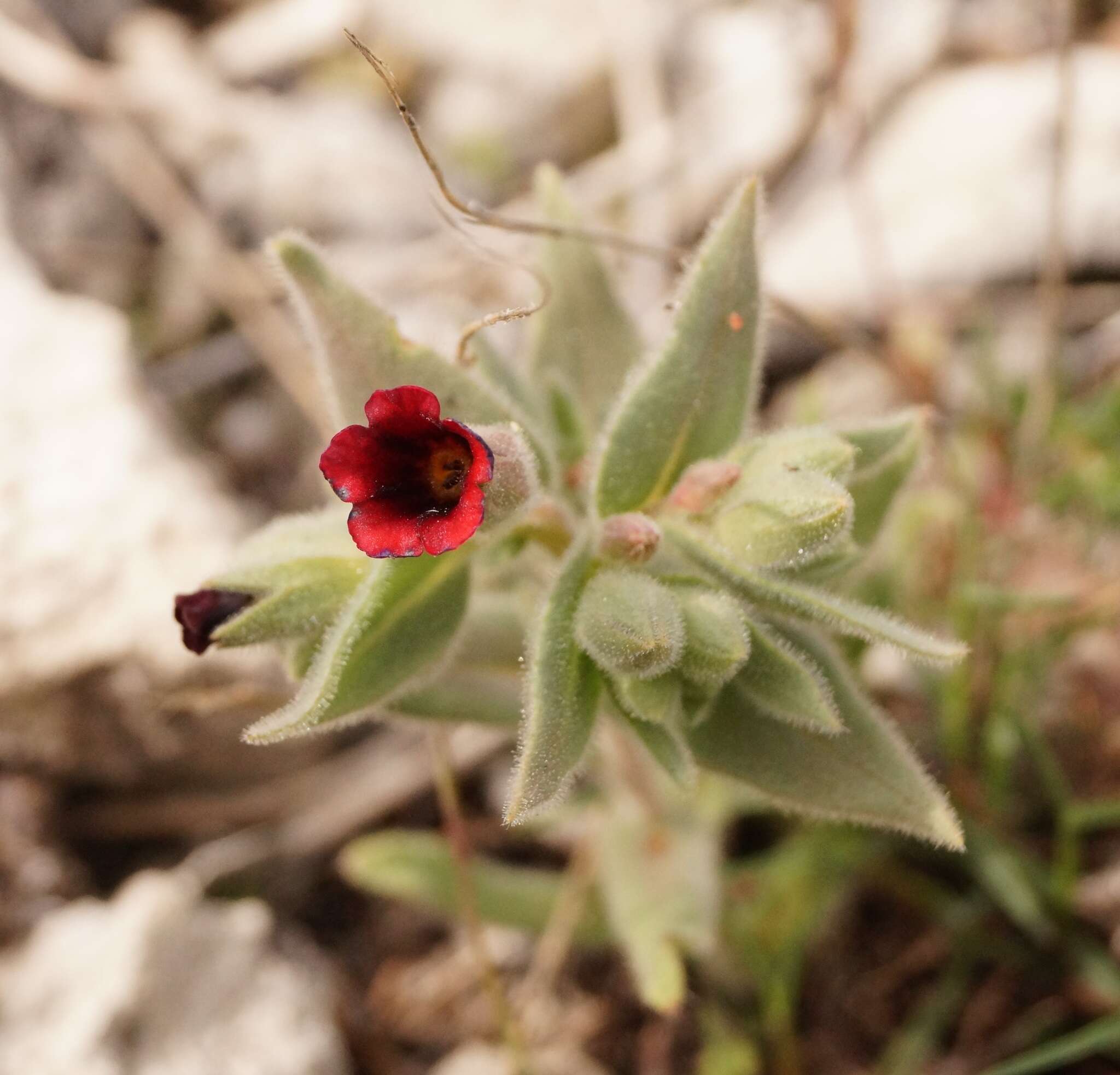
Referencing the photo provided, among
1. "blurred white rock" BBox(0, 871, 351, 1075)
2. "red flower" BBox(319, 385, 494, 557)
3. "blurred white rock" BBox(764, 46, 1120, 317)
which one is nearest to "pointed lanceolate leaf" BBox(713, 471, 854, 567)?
"red flower" BBox(319, 385, 494, 557)

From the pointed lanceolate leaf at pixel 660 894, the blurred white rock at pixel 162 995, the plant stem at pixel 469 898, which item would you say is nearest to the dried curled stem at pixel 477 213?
the plant stem at pixel 469 898

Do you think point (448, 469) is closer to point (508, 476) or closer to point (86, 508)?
point (508, 476)

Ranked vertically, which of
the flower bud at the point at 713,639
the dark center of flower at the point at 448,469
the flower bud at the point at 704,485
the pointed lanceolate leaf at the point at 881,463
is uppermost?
the dark center of flower at the point at 448,469

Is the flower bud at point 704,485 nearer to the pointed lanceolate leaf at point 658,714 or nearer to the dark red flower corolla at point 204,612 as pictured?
the pointed lanceolate leaf at point 658,714

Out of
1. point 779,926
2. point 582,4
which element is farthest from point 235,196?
point 779,926

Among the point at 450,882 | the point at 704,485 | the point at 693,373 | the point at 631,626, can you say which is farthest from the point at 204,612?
the point at 450,882

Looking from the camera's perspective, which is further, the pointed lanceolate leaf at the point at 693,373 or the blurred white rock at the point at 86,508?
the blurred white rock at the point at 86,508

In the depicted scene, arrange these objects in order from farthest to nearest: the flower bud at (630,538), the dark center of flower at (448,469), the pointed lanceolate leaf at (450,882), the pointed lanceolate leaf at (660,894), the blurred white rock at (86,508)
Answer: the blurred white rock at (86,508), the pointed lanceolate leaf at (450,882), the pointed lanceolate leaf at (660,894), the flower bud at (630,538), the dark center of flower at (448,469)
